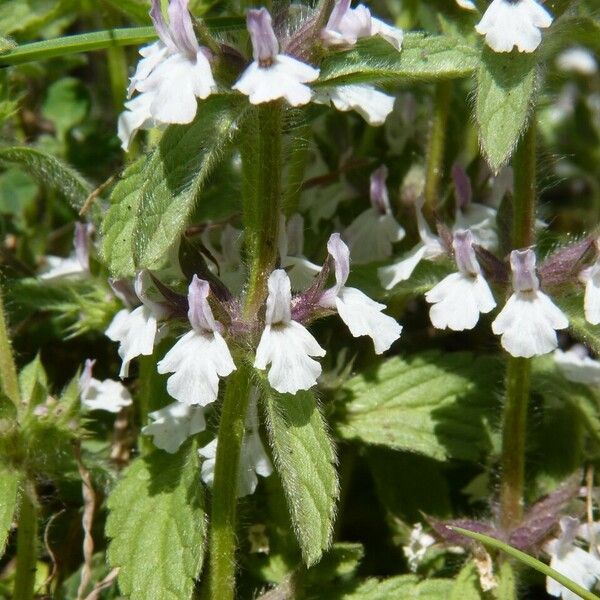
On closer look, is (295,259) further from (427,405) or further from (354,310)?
(427,405)

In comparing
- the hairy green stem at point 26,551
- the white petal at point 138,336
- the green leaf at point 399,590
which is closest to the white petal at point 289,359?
Answer: the white petal at point 138,336

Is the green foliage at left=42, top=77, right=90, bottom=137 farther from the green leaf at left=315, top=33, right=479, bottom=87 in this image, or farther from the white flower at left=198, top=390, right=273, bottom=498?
the green leaf at left=315, top=33, right=479, bottom=87

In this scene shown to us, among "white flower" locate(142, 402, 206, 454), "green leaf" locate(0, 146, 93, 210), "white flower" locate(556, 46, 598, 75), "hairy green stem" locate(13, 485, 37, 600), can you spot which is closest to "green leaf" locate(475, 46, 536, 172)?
"white flower" locate(142, 402, 206, 454)

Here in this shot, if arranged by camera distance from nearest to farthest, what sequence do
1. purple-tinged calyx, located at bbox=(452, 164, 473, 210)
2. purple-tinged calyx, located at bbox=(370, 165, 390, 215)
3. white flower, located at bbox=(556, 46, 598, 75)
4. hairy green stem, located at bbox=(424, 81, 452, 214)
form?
purple-tinged calyx, located at bbox=(452, 164, 473, 210)
purple-tinged calyx, located at bbox=(370, 165, 390, 215)
hairy green stem, located at bbox=(424, 81, 452, 214)
white flower, located at bbox=(556, 46, 598, 75)

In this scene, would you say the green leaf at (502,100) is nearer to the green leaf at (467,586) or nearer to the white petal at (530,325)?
the white petal at (530,325)

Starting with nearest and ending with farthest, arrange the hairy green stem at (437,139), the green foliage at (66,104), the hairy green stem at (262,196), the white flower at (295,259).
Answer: the hairy green stem at (262,196) → the white flower at (295,259) → the hairy green stem at (437,139) → the green foliage at (66,104)
